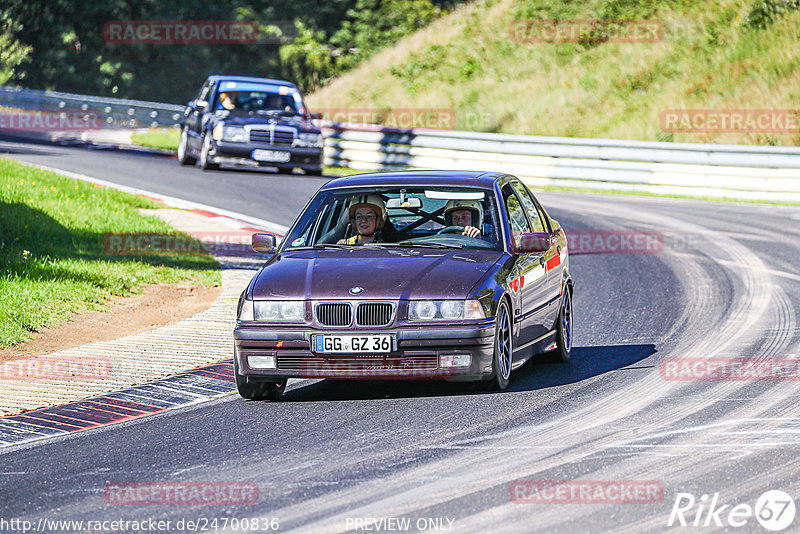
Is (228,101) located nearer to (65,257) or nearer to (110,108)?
(65,257)

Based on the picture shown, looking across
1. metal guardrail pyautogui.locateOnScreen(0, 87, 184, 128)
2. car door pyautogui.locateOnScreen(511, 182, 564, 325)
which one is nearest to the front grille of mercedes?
metal guardrail pyautogui.locateOnScreen(0, 87, 184, 128)

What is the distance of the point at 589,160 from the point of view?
88.9ft

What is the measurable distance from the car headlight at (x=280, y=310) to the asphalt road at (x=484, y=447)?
1.99 ft

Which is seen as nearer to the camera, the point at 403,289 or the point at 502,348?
the point at 403,289

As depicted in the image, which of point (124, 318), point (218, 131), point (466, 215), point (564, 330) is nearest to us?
point (466, 215)

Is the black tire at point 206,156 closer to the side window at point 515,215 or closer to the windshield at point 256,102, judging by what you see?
the windshield at point 256,102

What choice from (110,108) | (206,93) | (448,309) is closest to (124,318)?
(448,309)

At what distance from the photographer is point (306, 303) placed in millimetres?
8273

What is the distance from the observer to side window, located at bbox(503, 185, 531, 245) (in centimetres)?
959

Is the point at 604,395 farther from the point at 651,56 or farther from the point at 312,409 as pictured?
the point at 651,56

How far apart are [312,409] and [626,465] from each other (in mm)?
2528

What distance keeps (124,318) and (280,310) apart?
14.5ft

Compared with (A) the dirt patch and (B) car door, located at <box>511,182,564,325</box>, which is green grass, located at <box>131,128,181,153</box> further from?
(B) car door, located at <box>511,182,564,325</box>

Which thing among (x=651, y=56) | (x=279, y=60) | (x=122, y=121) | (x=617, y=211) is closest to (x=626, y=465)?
(x=617, y=211)
